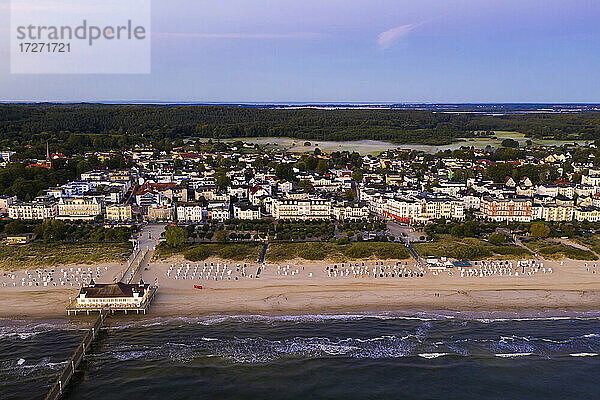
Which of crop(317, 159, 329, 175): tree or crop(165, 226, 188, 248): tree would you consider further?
crop(317, 159, 329, 175): tree

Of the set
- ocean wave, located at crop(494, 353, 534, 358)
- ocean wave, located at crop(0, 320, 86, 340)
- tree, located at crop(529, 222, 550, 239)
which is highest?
tree, located at crop(529, 222, 550, 239)

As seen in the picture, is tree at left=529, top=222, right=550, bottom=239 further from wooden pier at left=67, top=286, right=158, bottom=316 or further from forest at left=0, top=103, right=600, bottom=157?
forest at left=0, top=103, right=600, bottom=157

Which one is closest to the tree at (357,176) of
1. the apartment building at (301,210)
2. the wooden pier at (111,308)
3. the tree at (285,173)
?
the tree at (285,173)

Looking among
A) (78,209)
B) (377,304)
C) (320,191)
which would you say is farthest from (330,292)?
(320,191)

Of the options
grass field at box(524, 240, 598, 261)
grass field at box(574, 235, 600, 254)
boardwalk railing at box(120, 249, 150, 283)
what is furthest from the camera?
grass field at box(574, 235, 600, 254)

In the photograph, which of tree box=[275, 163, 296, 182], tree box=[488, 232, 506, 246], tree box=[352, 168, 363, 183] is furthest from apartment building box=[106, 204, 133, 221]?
tree box=[352, 168, 363, 183]

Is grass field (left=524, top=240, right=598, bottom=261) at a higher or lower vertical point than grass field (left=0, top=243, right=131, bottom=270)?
higher

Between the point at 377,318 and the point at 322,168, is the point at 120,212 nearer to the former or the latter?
the point at 377,318
